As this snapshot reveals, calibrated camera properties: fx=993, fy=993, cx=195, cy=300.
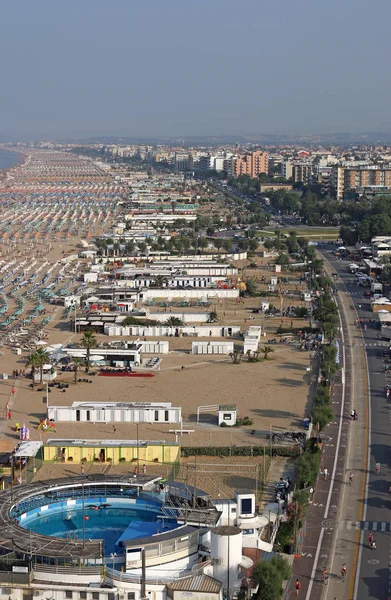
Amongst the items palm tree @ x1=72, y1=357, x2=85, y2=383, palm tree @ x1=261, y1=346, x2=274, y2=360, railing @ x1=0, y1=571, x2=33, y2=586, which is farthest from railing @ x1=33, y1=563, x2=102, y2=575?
palm tree @ x1=261, y1=346, x2=274, y2=360

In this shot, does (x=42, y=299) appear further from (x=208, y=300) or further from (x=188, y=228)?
(x=188, y=228)

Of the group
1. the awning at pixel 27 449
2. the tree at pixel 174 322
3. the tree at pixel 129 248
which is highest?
the tree at pixel 129 248

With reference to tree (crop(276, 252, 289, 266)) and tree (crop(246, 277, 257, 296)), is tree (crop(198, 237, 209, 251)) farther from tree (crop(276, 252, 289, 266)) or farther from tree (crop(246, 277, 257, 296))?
tree (crop(246, 277, 257, 296))

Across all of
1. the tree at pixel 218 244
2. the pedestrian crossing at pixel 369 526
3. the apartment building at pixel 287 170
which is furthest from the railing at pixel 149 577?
the apartment building at pixel 287 170

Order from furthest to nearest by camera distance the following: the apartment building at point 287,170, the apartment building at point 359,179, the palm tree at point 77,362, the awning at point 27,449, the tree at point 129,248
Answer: the apartment building at point 287,170 < the apartment building at point 359,179 < the tree at point 129,248 < the palm tree at point 77,362 < the awning at point 27,449

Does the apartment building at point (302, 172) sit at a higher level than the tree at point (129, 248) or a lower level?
higher

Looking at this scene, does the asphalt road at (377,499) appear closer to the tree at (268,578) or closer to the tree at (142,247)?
the tree at (268,578)
